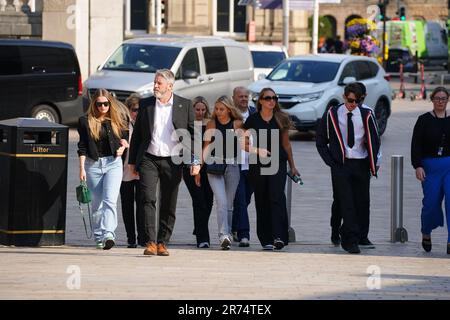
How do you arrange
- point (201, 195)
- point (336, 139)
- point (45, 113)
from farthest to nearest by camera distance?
1. point (45, 113)
2. point (201, 195)
3. point (336, 139)

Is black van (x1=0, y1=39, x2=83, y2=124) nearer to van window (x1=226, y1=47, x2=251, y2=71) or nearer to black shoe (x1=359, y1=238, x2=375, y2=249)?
van window (x1=226, y1=47, x2=251, y2=71)

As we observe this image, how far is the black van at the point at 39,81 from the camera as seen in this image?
2616cm

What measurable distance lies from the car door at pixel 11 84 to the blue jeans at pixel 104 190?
41.3 ft

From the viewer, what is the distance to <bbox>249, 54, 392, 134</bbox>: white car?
2739 cm

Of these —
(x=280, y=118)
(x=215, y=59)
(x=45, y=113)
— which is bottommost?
Result: (x=45, y=113)

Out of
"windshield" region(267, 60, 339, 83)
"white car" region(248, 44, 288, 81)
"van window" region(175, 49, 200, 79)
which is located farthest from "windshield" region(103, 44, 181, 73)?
"white car" region(248, 44, 288, 81)

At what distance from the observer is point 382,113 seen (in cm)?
2930

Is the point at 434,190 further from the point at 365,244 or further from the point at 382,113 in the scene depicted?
the point at 382,113

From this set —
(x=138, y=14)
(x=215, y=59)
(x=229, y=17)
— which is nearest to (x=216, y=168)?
(x=215, y=59)

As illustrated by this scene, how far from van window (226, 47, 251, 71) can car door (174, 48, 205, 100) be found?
140 cm

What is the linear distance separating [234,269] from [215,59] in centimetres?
1732

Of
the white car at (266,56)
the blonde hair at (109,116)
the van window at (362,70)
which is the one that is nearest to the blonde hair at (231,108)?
the blonde hair at (109,116)

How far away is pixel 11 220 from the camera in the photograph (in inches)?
539
